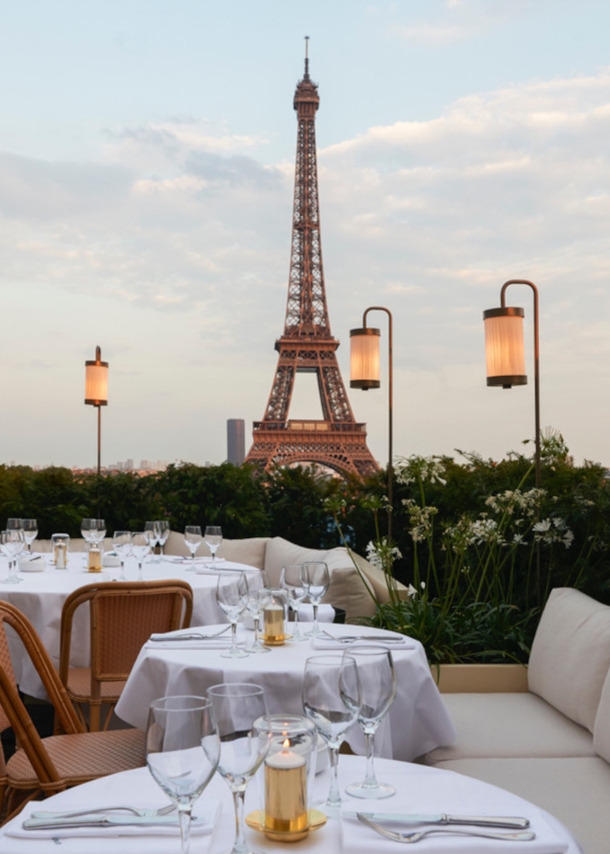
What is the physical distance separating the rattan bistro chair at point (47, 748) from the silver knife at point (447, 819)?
106cm

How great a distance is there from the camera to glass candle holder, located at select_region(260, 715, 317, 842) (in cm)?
109

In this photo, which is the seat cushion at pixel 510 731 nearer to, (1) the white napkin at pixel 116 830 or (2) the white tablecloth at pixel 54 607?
(2) the white tablecloth at pixel 54 607

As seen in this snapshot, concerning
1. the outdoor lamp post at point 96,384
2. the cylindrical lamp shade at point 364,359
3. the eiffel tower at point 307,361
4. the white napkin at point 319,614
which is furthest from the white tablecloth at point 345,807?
the eiffel tower at point 307,361

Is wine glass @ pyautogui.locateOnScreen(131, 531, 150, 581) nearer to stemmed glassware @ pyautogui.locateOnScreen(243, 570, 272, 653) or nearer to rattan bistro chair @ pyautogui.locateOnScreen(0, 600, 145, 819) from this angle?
rattan bistro chair @ pyautogui.locateOnScreen(0, 600, 145, 819)

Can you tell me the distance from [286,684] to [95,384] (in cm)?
520

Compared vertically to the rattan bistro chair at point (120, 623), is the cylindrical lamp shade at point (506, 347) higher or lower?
higher

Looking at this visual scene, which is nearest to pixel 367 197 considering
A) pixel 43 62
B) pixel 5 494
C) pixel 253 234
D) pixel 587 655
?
pixel 253 234

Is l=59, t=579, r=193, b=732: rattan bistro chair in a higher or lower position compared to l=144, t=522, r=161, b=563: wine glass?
lower

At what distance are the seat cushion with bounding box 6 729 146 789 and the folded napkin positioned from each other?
47.7 inches

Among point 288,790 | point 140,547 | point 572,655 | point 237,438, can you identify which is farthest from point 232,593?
point 237,438

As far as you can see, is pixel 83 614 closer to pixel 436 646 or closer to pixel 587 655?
pixel 436 646

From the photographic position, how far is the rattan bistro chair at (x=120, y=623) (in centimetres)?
280

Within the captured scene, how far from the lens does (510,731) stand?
266cm

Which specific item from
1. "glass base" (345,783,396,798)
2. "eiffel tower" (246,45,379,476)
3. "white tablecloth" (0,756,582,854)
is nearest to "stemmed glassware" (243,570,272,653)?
"white tablecloth" (0,756,582,854)
